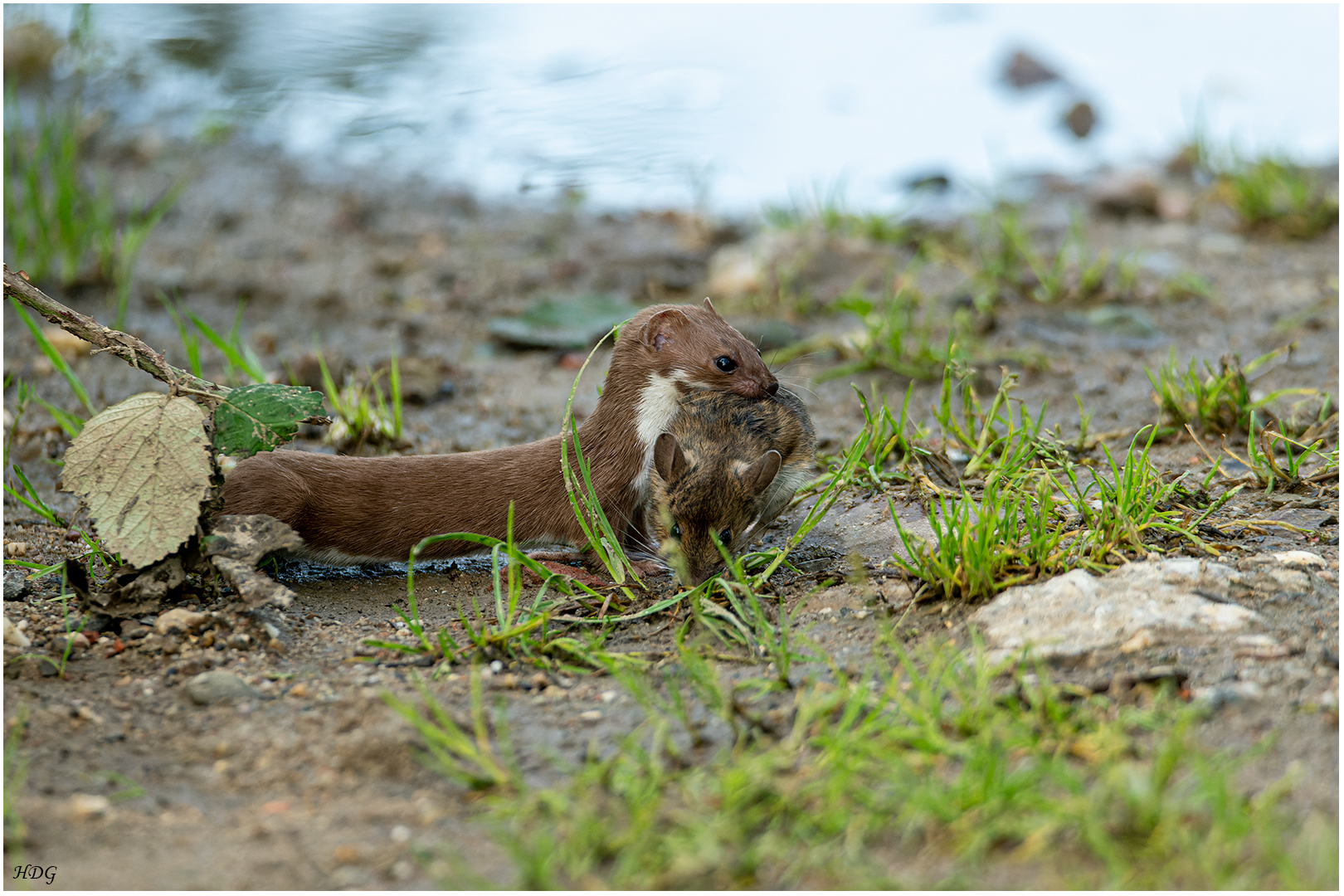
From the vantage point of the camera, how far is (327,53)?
35.2 ft

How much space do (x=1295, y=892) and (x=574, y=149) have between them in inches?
331

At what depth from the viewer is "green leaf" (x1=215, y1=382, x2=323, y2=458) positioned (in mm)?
3738

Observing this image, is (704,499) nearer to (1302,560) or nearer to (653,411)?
(653,411)

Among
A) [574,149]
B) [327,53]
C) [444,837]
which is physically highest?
[327,53]

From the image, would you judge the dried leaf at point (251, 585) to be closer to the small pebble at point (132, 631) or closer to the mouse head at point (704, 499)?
the small pebble at point (132, 631)

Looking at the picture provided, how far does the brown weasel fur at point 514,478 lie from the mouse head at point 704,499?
0.86 feet

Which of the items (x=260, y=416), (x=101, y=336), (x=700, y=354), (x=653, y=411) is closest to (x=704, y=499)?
(x=653, y=411)

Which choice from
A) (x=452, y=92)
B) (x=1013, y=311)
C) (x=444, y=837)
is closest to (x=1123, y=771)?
(x=444, y=837)

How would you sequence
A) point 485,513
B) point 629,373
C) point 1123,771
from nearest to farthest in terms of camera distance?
point 1123,771 < point 485,513 < point 629,373

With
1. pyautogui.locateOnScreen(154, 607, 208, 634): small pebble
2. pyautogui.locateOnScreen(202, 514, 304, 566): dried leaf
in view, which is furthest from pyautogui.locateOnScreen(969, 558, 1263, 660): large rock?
pyautogui.locateOnScreen(154, 607, 208, 634): small pebble

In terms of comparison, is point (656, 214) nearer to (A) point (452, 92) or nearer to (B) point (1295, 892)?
(A) point (452, 92)

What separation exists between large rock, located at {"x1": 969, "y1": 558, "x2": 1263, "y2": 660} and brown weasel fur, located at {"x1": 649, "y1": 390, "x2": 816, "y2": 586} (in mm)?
965

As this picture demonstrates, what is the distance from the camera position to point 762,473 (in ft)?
13.1

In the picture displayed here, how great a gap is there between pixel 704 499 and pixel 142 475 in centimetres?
185
